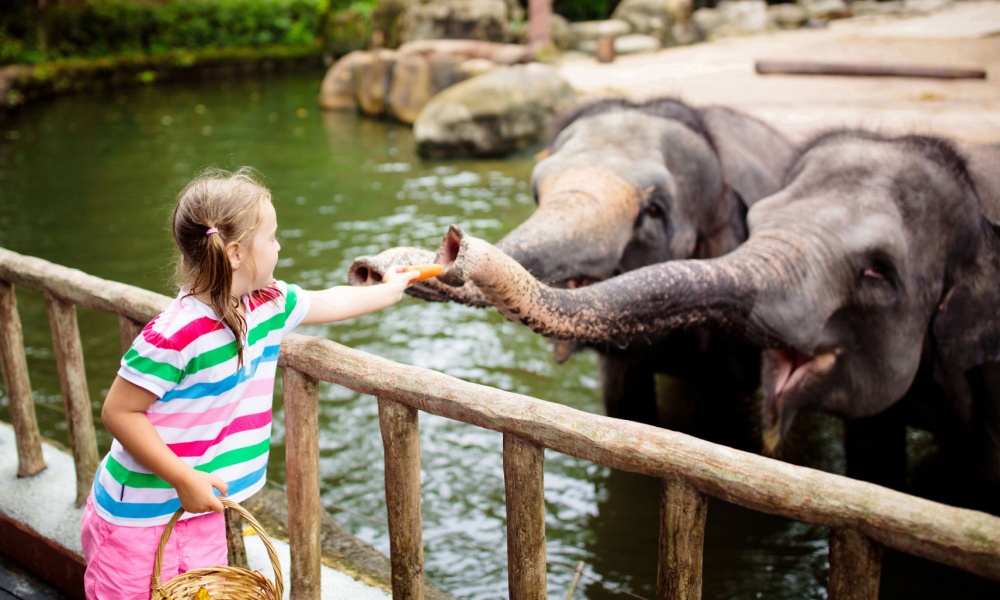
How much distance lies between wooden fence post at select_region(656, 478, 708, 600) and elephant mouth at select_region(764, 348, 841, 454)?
1.43 meters

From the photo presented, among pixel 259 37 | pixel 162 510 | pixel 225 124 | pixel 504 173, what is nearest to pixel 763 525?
pixel 162 510

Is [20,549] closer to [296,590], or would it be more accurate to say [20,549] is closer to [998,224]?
[296,590]

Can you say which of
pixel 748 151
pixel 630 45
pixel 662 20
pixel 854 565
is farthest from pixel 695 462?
pixel 662 20

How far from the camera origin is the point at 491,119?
1149 centimetres

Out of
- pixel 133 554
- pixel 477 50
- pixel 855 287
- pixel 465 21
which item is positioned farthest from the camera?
pixel 465 21

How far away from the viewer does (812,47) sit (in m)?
13.0

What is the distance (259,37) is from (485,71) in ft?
38.5

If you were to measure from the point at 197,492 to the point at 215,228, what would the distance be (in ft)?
1.82

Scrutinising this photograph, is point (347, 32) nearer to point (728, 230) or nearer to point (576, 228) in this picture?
point (728, 230)

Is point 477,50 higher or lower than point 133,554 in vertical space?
higher

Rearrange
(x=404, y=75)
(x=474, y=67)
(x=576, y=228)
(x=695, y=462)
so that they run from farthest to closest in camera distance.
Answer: (x=404, y=75) → (x=474, y=67) → (x=576, y=228) → (x=695, y=462)

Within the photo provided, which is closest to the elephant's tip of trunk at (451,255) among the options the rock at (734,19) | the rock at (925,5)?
the rock at (734,19)

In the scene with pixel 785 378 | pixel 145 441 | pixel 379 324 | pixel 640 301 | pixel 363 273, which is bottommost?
pixel 379 324

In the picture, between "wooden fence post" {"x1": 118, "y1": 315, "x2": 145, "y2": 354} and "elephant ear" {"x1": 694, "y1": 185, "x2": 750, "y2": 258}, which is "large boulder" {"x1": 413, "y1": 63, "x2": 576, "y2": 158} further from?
"wooden fence post" {"x1": 118, "y1": 315, "x2": 145, "y2": 354}
